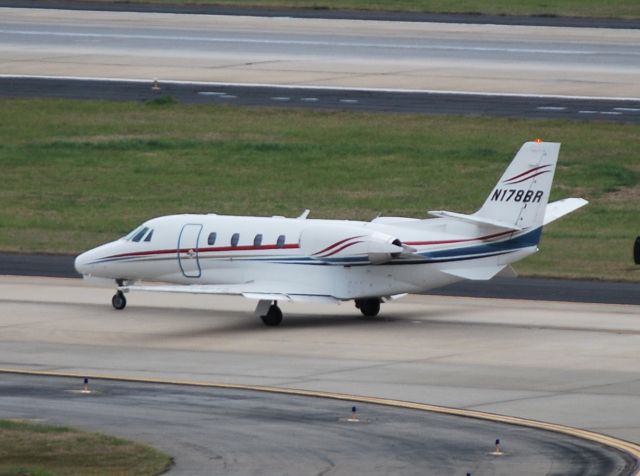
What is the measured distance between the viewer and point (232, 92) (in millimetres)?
82938

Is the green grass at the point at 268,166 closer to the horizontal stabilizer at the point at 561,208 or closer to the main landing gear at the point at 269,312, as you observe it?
the horizontal stabilizer at the point at 561,208

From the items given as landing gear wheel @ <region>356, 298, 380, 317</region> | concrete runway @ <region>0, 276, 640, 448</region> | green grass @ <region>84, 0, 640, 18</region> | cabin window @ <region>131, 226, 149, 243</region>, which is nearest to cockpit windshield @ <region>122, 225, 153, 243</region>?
cabin window @ <region>131, 226, 149, 243</region>

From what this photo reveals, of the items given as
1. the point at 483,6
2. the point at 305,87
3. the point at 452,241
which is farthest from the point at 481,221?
the point at 483,6

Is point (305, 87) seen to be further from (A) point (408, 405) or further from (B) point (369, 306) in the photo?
(A) point (408, 405)

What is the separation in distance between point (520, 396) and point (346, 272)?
10242 mm

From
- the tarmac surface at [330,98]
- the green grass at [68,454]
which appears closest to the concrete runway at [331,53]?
the tarmac surface at [330,98]

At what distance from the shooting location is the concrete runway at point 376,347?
116 ft

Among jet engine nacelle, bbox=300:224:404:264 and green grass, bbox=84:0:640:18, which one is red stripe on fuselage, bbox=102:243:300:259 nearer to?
jet engine nacelle, bbox=300:224:404:264

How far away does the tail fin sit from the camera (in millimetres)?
42844

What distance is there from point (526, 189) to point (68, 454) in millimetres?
17459

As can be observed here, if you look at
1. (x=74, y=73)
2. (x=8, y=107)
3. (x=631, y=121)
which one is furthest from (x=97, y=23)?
(x=631, y=121)

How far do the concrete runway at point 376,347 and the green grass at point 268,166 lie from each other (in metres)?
11.0

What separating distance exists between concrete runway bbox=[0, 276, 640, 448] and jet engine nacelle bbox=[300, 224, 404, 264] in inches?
74.2

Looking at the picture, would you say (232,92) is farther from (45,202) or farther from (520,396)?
(520,396)
